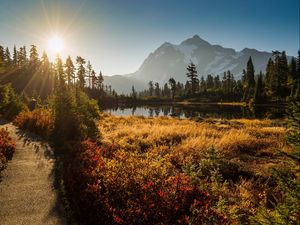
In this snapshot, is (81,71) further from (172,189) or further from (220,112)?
(172,189)

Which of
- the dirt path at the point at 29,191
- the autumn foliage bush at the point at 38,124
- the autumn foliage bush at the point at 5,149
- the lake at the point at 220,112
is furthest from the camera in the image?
the lake at the point at 220,112

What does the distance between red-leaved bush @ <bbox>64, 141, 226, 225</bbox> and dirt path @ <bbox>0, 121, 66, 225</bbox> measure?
0.67 m

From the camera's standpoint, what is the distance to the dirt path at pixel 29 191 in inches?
281

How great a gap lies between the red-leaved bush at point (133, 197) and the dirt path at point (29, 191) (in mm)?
673

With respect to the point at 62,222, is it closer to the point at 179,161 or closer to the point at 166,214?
the point at 166,214

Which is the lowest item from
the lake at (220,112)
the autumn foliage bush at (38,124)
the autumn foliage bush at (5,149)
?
the lake at (220,112)

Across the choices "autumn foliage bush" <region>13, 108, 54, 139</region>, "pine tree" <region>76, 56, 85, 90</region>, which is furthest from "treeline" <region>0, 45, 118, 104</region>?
"autumn foliage bush" <region>13, 108, 54, 139</region>

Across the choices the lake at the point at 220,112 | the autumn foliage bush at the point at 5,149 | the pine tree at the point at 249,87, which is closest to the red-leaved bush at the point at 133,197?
the autumn foliage bush at the point at 5,149

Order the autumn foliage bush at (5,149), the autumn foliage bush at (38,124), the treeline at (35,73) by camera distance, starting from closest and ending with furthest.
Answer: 1. the autumn foliage bush at (5,149)
2. the autumn foliage bush at (38,124)
3. the treeline at (35,73)

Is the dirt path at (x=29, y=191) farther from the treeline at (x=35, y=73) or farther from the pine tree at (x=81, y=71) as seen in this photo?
the pine tree at (x=81, y=71)

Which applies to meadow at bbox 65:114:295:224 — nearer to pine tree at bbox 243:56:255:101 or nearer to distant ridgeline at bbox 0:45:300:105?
distant ridgeline at bbox 0:45:300:105

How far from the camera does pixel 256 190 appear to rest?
31.0 feet

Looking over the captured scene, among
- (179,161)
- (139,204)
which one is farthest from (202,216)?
(179,161)

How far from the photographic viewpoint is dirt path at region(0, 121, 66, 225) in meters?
7.14
